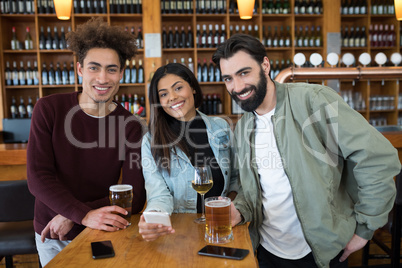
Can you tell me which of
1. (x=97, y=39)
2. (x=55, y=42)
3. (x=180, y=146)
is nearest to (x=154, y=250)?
(x=180, y=146)

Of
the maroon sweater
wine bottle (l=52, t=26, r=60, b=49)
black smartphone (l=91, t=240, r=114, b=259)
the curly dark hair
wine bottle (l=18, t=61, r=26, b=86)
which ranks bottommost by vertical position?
black smartphone (l=91, t=240, r=114, b=259)

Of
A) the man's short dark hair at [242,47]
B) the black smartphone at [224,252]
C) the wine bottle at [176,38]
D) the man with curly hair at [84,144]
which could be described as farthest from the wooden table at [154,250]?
the wine bottle at [176,38]

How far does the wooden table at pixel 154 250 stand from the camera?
3.46 feet

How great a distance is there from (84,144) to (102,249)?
60 cm

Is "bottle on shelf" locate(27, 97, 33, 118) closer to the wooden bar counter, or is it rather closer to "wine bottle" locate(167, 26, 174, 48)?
"wine bottle" locate(167, 26, 174, 48)

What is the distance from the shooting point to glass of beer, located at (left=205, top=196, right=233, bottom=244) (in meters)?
1.18

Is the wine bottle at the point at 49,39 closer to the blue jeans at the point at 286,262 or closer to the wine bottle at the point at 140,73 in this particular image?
the wine bottle at the point at 140,73

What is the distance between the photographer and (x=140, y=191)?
1599mm

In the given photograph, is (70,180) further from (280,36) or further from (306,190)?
(280,36)

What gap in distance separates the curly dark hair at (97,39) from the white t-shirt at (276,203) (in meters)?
0.77

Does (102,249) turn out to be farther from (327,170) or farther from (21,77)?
(21,77)

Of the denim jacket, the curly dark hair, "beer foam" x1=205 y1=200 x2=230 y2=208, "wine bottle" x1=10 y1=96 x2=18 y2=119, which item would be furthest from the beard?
"wine bottle" x1=10 y1=96 x2=18 y2=119

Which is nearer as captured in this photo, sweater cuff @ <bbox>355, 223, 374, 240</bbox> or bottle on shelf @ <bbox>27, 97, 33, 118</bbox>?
sweater cuff @ <bbox>355, 223, 374, 240</bbox>

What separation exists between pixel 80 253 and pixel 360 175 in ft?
3.22
